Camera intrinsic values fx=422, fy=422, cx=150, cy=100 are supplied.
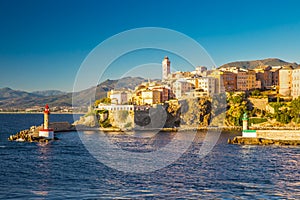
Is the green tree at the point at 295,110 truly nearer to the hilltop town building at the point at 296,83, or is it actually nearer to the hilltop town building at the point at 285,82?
the hilltop town building at the point at 296,83

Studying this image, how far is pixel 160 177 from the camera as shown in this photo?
19.0 metres

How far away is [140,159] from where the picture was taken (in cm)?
2448

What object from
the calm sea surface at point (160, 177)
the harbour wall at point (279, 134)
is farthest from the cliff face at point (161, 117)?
the calm sea surface at point (160, 177)

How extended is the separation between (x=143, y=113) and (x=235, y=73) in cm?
1855

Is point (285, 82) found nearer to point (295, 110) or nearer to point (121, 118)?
point (295, 110)

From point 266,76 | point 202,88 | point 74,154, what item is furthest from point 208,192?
point 266,76

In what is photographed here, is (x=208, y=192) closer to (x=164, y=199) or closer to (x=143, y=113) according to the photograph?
(x=164, y=199)

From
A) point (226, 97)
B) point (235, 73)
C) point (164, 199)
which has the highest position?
point (235, 73)

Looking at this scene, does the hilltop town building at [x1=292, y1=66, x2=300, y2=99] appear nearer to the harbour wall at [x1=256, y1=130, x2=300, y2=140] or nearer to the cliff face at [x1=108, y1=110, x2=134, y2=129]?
the cliff face at [x1=108, y1=110, x2=134, y2=129]

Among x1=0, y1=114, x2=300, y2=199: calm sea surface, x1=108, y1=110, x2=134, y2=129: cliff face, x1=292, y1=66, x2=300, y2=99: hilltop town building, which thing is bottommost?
x1=0, y1=114, x2=300, y2=199: calm sea surface

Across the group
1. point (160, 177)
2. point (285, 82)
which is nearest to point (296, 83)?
point (285, 82)

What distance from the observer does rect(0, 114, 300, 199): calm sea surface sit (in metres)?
15.8

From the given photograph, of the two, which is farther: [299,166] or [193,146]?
[193,146]

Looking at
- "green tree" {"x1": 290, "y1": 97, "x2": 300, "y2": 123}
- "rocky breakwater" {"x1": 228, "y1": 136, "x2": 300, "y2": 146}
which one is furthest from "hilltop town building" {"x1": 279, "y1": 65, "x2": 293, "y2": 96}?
"rocky breakwater" {"x1": 228, "y1": 136, "x2": 300, "y2": 146}
